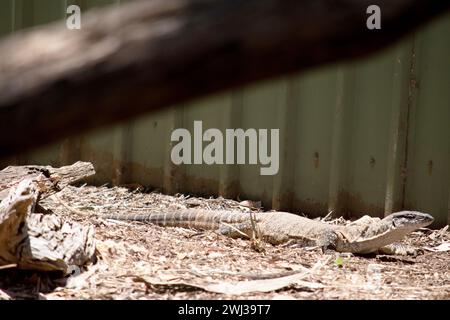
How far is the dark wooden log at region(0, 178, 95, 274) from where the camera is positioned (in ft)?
13.8

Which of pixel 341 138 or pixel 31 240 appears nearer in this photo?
pixel 31 240

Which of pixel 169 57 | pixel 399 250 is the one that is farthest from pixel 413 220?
pixel 169 57

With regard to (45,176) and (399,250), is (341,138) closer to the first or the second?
(399,250)

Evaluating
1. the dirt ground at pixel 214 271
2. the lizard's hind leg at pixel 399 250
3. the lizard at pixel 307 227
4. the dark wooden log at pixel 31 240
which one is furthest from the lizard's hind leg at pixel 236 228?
the dark wooden log at pixel 31 240

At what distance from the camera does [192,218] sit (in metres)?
6.84

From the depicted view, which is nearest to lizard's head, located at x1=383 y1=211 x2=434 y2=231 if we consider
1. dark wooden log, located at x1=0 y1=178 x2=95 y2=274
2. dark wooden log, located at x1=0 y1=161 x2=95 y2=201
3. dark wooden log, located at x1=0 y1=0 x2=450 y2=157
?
dark wooden log, located at x1=0 y1=161 x2=95 y2=201

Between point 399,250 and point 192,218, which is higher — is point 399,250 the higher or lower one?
the lower one

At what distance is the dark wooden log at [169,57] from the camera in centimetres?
171

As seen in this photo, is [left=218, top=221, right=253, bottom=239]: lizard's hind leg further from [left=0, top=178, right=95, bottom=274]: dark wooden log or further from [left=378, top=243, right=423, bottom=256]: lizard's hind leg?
[left=0, top=178, right=95, bottom=274]: dark wooden log

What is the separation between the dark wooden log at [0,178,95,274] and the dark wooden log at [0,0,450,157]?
254 cm

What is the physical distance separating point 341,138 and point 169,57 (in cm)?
513

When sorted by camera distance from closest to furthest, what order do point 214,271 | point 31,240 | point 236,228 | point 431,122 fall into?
point 31,240, point 214,271, point 431,122, point 236,228
